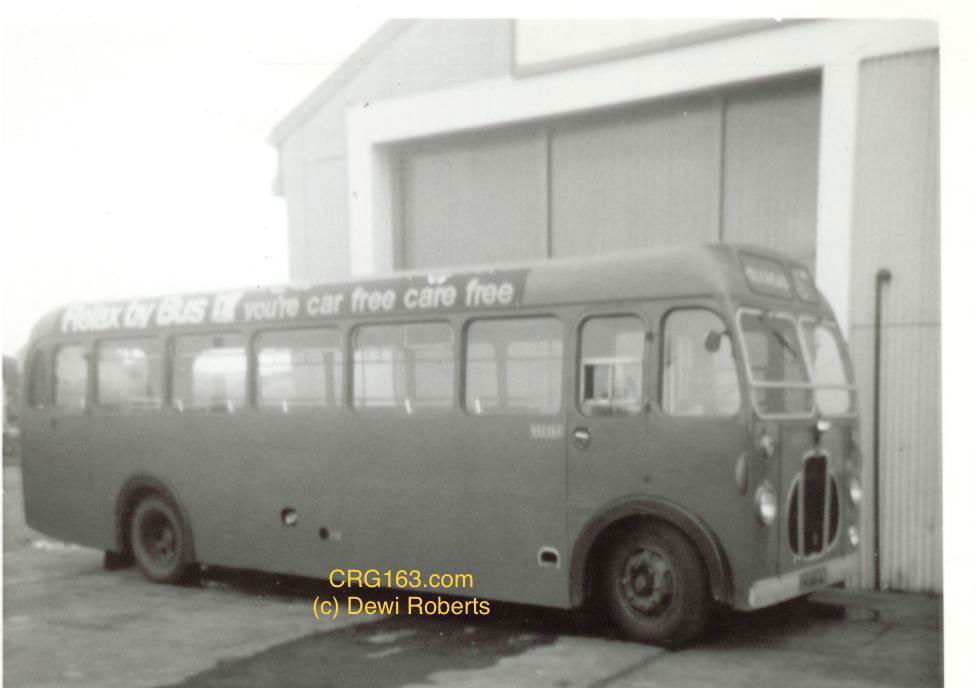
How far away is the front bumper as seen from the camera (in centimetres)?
645

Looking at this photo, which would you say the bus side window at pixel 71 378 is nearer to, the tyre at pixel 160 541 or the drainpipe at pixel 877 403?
the tyre at pixel 160 541

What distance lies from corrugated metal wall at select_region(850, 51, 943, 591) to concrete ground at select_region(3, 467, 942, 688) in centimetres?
52

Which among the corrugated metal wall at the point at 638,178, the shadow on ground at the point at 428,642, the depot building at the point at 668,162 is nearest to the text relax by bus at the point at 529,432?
the shadow on ground at the point at 428,642

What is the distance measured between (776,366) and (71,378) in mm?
6646

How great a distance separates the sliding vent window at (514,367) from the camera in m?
7.14

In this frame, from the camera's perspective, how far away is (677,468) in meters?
6.63

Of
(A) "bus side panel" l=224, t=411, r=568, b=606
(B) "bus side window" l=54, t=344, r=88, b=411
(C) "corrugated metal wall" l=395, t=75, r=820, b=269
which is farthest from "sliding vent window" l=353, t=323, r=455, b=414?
(B) "bus side window" l=54, t=344, r=88, b=411

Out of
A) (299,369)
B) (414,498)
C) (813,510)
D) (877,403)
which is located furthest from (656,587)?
(299,369)

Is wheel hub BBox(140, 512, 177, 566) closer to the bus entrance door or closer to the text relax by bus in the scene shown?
the text relax by bus

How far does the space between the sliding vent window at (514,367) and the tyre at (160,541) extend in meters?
3.34

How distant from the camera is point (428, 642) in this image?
7094 mm

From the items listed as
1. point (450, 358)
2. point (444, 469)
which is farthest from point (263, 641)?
point (450, 358)

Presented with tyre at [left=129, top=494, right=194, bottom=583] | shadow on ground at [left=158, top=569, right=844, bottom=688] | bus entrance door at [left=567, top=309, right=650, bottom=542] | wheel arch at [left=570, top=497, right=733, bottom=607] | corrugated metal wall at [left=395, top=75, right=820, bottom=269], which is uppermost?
corrugated metal wall at [left=395, top=75, right=820, bottom=269]

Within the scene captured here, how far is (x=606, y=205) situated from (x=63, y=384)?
5.47 metres
